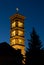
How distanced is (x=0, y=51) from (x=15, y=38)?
143 feet

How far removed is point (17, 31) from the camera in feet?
352

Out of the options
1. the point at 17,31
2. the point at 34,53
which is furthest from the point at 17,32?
the point at 34,53

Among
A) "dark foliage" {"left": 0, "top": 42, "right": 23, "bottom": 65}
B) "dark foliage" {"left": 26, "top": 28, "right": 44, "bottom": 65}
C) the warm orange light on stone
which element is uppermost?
the warm orange light on stone

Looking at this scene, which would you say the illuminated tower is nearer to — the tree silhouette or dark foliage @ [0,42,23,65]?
dark foliage @ [0,42,23,65]

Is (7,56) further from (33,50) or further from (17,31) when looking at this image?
(17,31)

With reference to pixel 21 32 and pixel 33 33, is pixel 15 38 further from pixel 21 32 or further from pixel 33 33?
pixel 33 33

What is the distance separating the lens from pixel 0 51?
6219cm

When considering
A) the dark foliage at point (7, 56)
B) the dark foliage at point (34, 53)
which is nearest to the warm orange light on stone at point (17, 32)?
the dark foliage at point (7, 56)

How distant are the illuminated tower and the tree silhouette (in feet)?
186

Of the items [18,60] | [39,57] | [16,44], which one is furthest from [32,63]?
[16,44]

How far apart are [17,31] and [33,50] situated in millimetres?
64640

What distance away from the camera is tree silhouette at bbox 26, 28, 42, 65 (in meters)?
41.4

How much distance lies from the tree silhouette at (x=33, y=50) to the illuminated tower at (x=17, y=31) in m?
56.7

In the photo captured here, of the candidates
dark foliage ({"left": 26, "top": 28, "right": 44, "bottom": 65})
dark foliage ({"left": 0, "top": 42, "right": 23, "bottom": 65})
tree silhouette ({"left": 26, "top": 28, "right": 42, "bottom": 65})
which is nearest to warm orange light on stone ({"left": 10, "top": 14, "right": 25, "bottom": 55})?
dark foliage ({"left": 0, "top": 42, "right": 23, "bottom": 65})
